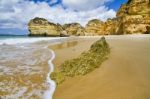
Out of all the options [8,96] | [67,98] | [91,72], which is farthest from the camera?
[91,72]

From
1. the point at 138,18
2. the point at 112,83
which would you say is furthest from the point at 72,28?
the point at 112,83

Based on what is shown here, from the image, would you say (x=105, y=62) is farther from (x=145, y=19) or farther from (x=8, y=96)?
(x=145, y=19)

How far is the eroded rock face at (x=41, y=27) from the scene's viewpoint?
104625 millimetres

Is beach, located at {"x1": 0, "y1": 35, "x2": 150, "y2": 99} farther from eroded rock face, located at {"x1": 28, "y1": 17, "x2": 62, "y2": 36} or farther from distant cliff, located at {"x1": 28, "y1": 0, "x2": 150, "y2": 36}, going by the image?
eroded rock face, located at {"x1": 28, "y1": 17, "x2": 62, "y2": 36}

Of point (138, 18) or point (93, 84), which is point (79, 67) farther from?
point (138, 18)

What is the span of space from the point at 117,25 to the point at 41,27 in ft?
185

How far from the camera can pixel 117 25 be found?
57.8 metres

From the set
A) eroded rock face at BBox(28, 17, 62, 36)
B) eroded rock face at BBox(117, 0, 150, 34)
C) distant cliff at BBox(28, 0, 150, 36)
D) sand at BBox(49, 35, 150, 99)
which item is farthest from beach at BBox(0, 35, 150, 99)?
eroded rock face at BBox(28, 17, 62, 36)

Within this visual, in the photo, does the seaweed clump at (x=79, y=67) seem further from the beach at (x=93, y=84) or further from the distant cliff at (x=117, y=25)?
the distant cliff at (x=117, y=25)

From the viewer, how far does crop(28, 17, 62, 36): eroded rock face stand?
104625 mm

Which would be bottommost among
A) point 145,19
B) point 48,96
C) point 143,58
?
point 48,96

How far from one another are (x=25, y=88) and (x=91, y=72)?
7.83 feet

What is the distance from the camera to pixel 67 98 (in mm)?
5488

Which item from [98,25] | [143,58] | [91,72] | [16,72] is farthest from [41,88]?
[98,25]
